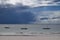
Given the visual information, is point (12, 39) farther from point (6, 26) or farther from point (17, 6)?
point (17, 6)

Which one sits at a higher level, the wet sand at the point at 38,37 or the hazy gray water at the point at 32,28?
the hazy gray water at the point at 32,28

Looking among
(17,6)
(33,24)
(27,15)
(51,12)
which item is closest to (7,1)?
(17,6)

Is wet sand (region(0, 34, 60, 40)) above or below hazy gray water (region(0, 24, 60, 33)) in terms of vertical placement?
below

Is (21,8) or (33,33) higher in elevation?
(21,8)

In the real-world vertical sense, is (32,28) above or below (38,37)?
above

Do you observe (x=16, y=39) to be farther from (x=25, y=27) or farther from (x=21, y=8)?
(x=21, y=8)

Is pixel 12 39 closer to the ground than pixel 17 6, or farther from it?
closer to the ground

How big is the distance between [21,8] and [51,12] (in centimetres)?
46

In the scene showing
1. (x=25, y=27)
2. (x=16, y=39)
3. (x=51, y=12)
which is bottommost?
(x=16, y=39)

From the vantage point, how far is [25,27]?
7.71 ft

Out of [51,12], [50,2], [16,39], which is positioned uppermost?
[50,2]

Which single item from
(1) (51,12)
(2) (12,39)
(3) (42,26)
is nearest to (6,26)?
(2) (12,39)

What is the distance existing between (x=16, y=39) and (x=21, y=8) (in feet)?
1.58

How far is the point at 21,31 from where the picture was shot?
2.38 m
